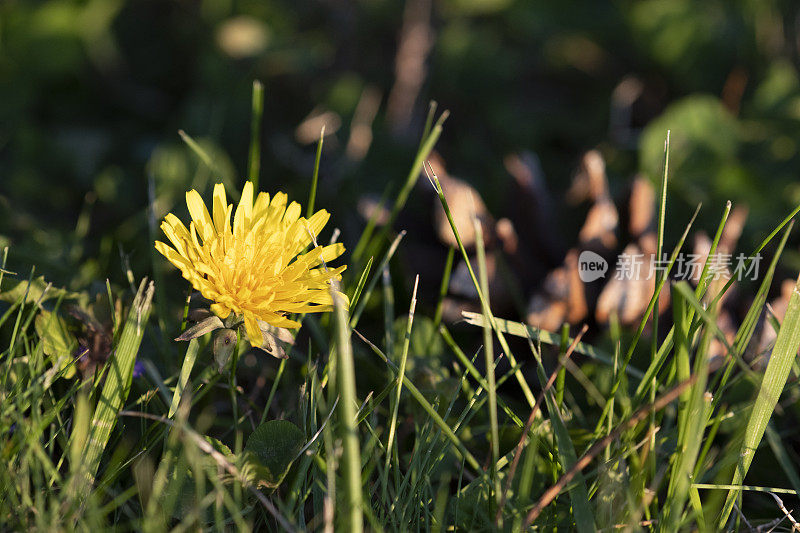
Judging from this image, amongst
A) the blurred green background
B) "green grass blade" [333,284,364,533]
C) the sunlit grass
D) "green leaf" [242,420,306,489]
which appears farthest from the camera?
the blurred green background

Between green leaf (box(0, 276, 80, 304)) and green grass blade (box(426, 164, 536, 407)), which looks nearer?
green grass blade (box(426, 164, 536, 407))

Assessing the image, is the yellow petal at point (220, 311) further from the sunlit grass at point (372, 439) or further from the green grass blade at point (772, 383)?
the green grass blade at point (772, 383)

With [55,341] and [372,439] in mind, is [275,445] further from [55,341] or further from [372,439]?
[55,341]

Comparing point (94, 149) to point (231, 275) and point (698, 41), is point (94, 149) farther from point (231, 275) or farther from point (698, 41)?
point (698, 41)

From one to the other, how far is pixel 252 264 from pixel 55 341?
11.8 inches

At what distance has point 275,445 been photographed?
83 centimetres

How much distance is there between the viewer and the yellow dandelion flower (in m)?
0.81

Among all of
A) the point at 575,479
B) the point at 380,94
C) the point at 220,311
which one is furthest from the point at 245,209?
the point at 380,94

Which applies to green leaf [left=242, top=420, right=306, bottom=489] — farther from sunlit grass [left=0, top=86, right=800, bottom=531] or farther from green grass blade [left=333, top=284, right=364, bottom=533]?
green grass blade [left=333, top=284, right=364, bottom=533]

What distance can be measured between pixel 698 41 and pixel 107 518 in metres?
1.70

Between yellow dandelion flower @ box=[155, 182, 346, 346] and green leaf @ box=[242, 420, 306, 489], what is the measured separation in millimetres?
110

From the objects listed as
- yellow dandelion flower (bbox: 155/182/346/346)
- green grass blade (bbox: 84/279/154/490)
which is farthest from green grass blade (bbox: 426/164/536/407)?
green grass blade (bbox: 84/279/154/490)

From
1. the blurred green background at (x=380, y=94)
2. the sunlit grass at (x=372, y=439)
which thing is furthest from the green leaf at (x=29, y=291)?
the blurred green background at (x=380, y=94)

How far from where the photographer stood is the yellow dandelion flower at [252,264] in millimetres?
810
